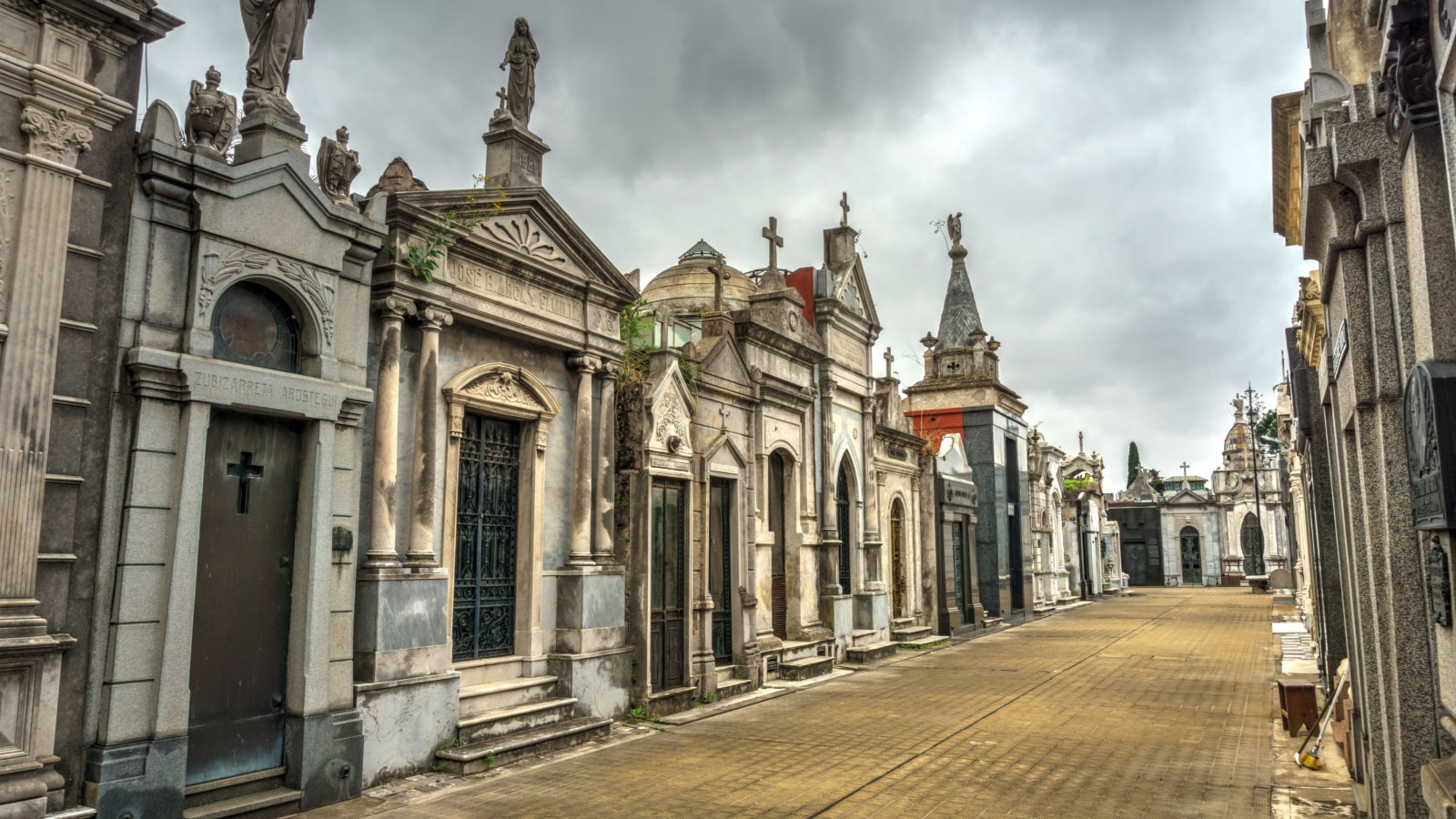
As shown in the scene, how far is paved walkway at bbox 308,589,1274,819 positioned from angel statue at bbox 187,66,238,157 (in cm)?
494

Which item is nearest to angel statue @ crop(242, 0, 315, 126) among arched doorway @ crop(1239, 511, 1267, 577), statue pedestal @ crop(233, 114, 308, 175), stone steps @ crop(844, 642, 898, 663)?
statue pedestal @ crop(233, 114, 308, 175)

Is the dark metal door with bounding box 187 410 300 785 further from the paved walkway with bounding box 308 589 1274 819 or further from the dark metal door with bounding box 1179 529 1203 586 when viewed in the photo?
the dark metal door with bounding box 1179 529 1203 586

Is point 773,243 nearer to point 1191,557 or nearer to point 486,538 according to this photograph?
point 486,538

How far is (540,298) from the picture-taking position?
978 centimetres

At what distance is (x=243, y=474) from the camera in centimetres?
686

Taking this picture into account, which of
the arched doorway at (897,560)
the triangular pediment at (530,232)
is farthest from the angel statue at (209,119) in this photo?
the arched doorway at (897,560)

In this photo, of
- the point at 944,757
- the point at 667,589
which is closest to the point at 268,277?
the point at 667,589

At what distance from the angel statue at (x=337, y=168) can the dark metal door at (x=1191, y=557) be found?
56.9 m

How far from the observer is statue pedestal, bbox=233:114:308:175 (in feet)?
23.4

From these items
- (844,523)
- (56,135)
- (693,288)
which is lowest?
(844,523)

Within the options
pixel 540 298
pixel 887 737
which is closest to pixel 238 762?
pixel 540 298

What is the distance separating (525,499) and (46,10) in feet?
18.6

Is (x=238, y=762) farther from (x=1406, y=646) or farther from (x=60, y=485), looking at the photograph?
(x=1406, y=646)

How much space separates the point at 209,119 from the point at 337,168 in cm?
114
